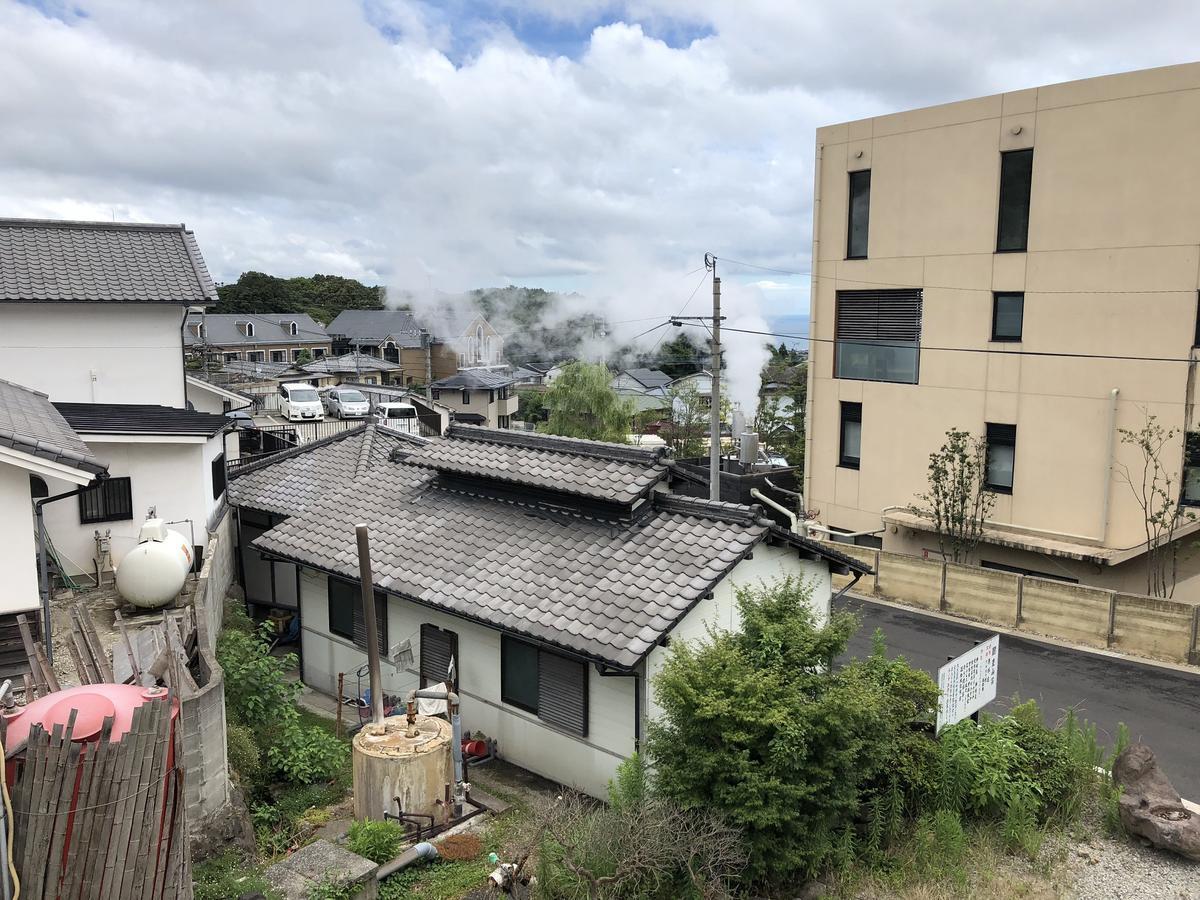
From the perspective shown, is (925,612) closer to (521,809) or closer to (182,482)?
(521,809)

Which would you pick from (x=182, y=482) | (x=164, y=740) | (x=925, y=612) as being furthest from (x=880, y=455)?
(x=164, y=740)

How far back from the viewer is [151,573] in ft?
47.6

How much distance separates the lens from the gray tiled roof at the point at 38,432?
32.9ft

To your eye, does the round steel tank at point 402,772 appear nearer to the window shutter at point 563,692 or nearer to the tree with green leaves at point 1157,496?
the window shutter at point 563,692

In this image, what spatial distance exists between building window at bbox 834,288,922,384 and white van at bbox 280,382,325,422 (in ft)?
97.3

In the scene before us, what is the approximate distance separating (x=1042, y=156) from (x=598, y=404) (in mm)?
27112

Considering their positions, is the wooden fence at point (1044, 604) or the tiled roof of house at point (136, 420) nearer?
the tiled roof of house at point (136, 420)

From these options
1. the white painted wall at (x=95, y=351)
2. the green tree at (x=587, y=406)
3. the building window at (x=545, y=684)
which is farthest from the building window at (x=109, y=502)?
the green tree at (x=587, y=406)

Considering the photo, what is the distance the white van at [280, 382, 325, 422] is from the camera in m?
46.9

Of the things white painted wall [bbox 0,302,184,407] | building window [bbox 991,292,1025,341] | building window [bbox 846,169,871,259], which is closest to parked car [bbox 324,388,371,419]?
white painted wall [bbox 0,302,184,407]

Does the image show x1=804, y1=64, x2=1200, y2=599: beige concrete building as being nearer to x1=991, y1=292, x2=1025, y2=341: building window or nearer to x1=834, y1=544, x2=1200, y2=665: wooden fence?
x1=991, y1=292, x2=1025, y2=341: building window

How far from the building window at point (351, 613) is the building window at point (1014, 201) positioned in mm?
18614

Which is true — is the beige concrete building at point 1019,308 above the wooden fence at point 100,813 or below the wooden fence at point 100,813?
above

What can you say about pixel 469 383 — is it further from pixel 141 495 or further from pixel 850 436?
pixel 141 495
